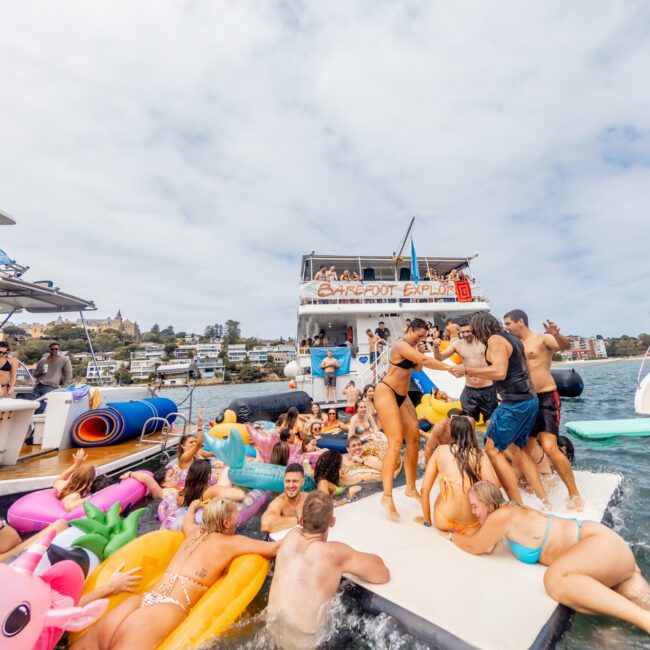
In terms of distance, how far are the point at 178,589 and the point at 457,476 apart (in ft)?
8.37

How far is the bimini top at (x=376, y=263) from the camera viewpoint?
15.5 meters

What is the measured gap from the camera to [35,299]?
25.3ft

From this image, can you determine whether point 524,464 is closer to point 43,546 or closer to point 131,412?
point 43,546

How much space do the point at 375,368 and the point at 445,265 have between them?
8482mm

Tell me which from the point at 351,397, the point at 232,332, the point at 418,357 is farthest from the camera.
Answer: the point at 232,332

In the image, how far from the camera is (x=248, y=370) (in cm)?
7525

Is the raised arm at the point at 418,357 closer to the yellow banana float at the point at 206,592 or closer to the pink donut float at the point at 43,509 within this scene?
the yellow banana float at the point at 206,592

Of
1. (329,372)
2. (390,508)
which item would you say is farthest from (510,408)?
(329,372)

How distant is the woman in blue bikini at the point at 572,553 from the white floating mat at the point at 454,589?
0.39 ft

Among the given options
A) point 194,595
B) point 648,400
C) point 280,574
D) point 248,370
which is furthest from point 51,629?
point 248,370

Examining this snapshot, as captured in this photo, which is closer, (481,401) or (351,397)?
(481,401)

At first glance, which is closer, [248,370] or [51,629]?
[51,629]

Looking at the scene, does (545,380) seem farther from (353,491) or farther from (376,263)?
(376,263)

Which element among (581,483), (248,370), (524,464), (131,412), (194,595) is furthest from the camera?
(248,370)
